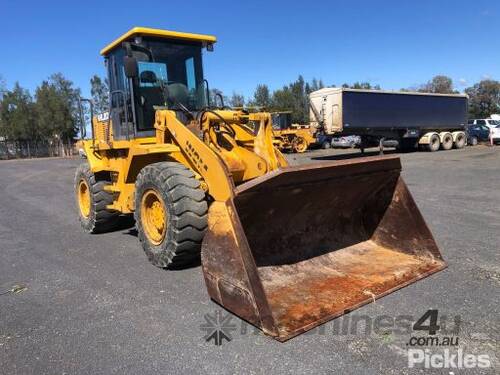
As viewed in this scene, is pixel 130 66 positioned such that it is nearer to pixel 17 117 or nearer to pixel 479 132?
pixel 479 132

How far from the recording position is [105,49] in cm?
687

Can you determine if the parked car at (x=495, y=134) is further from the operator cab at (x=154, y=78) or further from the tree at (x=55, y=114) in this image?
the tree at (x=55, y=114)

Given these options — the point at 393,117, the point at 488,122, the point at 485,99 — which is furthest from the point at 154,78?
the point at 485,99

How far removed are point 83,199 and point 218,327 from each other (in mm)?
5269

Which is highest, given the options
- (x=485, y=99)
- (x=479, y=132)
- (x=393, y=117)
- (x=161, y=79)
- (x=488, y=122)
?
(x=485, y=99)

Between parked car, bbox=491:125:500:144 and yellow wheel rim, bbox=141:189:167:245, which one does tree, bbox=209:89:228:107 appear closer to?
yellow wheel rim, bbox=141:189:167:245

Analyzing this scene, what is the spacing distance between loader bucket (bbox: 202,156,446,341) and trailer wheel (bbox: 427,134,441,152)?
24.2 metres

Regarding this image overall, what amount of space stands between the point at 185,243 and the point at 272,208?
3.36 ft

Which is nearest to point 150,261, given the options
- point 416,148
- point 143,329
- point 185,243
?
point 185,243

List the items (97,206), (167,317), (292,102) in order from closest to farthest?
(167,317) < (97,206) < (292,102)

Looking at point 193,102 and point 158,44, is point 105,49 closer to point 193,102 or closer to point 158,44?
point 158,44

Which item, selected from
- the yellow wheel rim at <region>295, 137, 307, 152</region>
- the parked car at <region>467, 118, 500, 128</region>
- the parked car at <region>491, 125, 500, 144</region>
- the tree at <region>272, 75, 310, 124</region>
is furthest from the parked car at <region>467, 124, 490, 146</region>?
the tree at <region>272, 75, 310, 124</region>

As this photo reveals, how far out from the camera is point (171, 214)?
484cm

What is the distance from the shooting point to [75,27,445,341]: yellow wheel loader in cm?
396
